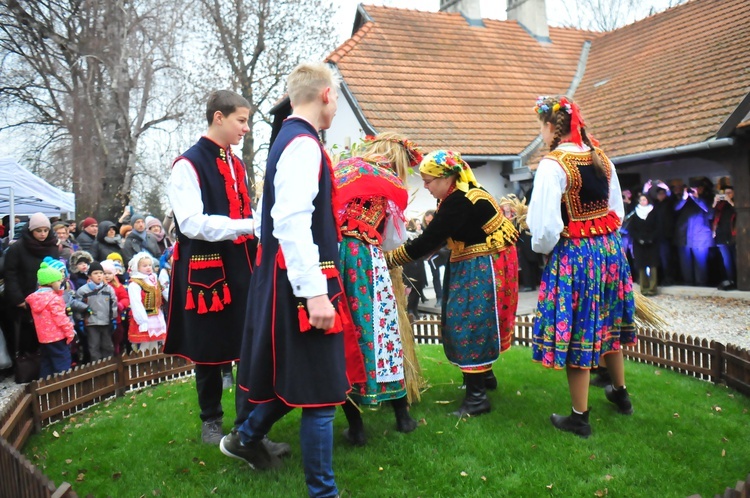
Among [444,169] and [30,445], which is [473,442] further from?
[30,445]

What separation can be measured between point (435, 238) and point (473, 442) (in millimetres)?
1297

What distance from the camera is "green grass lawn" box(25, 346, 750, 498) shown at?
3242 mm

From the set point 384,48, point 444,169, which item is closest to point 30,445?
point 444,169

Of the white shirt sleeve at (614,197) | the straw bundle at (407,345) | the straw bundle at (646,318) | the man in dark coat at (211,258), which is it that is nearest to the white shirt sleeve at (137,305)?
the man in dark coat at (211,258)

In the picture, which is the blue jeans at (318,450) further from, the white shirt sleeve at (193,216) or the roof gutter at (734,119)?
the roof gutter at (734,119)

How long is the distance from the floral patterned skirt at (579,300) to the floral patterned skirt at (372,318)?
92 centimetres

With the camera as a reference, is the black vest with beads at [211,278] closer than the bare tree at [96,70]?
Yes

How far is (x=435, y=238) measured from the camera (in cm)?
412

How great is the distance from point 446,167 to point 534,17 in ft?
49.9

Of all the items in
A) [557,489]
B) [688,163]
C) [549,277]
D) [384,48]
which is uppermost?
[384,48]

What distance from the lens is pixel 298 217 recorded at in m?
2.58

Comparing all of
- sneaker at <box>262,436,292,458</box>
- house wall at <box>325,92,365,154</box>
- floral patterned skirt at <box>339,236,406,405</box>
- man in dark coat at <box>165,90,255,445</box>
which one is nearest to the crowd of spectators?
man in dark coat at <box>165,90,255,445</box>

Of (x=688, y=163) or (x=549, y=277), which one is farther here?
(x=688, y=163)

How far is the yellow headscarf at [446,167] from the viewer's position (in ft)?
13.5
